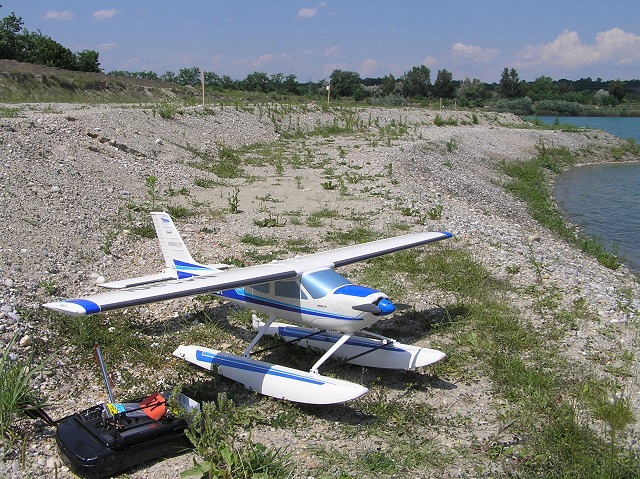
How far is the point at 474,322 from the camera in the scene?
8516 millimetres

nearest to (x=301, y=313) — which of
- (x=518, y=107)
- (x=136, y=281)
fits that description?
(x=136, y=281)

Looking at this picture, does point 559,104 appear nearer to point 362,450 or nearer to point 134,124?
point 134,124

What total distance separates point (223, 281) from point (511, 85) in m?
114

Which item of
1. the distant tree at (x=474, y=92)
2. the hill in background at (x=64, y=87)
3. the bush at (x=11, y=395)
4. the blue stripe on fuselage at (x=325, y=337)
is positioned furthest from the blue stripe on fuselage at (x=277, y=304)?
the distant tree at (x=474, y=92)

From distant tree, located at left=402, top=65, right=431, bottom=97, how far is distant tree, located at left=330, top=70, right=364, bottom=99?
13.7 m

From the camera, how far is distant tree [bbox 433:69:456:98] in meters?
98.8

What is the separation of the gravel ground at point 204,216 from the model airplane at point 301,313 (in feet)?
1.69

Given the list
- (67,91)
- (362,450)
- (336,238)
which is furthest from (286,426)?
(67,91)

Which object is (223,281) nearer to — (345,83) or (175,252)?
(175,252)

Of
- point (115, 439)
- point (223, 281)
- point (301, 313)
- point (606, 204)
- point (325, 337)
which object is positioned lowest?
point (606, 204)

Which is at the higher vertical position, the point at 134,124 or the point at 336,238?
the point at 134,124

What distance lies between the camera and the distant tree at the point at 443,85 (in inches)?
3890

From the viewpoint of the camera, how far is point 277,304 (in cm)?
711

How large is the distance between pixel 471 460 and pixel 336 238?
735 cm
